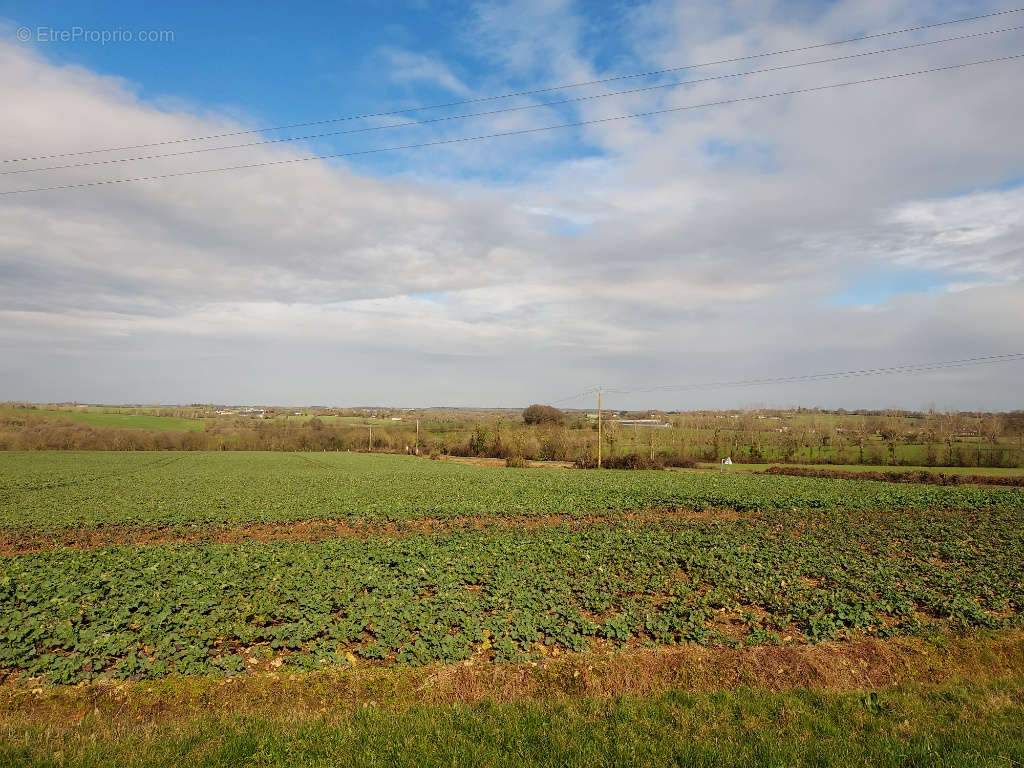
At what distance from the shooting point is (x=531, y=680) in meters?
7.92

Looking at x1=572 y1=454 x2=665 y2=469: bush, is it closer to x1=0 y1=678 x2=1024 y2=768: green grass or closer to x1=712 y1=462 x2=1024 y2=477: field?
x1=712 y1=462 x2=1024 y2=477: field

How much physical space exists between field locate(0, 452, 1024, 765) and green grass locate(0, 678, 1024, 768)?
0.03m

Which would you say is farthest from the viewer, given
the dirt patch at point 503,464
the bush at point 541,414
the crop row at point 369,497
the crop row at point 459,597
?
the bush at point 541,414

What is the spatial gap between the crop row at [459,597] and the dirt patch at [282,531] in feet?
11.6

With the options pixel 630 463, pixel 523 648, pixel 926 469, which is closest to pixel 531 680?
pixel 523 648

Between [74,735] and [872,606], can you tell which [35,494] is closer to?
[74,735]

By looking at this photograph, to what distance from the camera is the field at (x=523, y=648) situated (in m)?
5.88

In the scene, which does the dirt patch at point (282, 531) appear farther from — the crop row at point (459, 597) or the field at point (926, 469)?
the field at point (926, 469)

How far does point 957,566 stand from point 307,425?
108m

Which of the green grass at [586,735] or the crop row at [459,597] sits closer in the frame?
the green grass at [586,735]

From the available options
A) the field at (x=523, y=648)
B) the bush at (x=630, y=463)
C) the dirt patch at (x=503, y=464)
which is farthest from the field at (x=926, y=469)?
the field at (x=523, y=648)

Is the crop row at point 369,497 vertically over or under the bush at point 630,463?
over

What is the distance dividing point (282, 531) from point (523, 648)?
15.2 meters

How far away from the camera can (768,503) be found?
88.9ft
